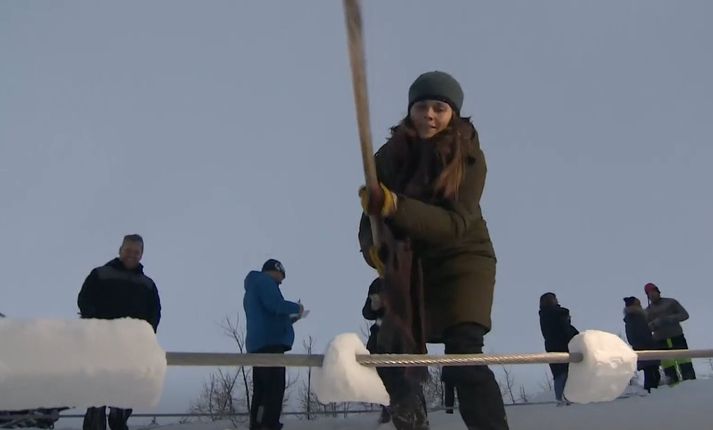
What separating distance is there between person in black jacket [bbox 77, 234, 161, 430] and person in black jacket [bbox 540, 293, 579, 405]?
3.86 metres

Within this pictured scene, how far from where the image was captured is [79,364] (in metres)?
1.19

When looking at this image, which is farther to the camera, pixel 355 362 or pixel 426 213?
pixel 426 213

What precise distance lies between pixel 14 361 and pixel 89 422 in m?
2.76

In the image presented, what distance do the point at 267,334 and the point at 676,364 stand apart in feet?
18.2

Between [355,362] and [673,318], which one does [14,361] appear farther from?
[673,318]

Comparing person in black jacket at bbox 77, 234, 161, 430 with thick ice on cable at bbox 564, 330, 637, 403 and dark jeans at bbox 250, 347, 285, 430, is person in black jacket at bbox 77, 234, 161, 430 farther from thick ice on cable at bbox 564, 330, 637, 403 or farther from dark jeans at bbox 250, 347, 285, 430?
thick ice on cable at bbox 564, 330, 637, 403

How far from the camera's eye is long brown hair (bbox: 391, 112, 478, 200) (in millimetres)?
1928

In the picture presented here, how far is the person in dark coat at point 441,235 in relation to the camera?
181 centimetres

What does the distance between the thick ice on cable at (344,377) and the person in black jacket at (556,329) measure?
5052mm

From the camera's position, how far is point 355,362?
A: 153 centimetres

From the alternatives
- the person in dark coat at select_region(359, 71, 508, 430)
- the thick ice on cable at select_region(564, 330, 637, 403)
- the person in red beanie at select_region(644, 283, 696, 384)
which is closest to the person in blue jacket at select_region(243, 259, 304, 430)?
the person in dark coat at select_region(359, 71, 508, 430)

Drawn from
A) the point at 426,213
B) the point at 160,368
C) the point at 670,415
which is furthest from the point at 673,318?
the point at 160,368

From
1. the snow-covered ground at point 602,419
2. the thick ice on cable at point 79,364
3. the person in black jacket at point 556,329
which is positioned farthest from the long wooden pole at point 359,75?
the person in black jacket at point 556,329

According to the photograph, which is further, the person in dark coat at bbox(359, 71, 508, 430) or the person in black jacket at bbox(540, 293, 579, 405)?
the person in black jacket at bbox(540, 293, 579, 405)
